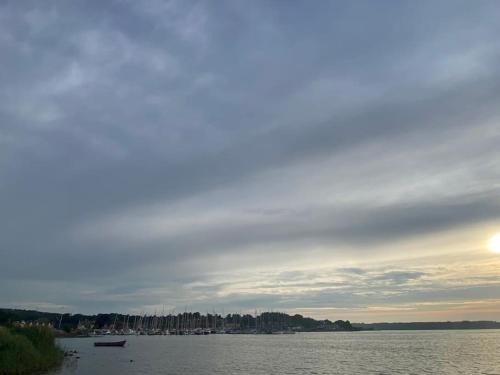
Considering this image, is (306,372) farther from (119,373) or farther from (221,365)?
(119,373)

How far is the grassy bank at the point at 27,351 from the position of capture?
158 ft

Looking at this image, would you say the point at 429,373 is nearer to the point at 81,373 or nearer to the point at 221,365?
the point at 221,365

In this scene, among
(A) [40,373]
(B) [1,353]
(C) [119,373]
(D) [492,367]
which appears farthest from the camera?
(D) [492,367]

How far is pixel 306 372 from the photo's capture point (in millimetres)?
68000

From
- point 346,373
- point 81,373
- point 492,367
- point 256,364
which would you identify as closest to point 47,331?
point 81,373

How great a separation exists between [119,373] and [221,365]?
18.6 m

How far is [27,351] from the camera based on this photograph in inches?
2037

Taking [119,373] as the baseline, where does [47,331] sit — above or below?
above

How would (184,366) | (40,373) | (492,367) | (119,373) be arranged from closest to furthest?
(40,373) < (119,373) < (492,367) < (184,366)

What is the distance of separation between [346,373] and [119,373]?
31.7 meters

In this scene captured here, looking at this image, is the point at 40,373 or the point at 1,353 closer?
the point at 1,353

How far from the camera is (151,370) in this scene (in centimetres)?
7200

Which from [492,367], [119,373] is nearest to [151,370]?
[119,373]

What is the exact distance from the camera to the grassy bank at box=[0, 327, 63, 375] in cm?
4816
